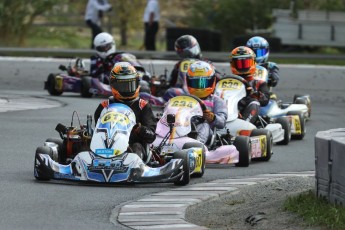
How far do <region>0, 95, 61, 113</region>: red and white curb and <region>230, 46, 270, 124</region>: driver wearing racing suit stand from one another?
4294 mm

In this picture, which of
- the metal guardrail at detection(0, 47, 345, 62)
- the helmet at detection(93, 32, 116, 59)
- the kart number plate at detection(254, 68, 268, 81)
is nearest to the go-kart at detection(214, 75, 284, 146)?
the kart number plate at detection(254, 68, 268, 81)

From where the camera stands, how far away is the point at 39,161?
11.7 m

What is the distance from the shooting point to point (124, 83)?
12375 millimetres

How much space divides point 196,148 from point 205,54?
18.0 meters

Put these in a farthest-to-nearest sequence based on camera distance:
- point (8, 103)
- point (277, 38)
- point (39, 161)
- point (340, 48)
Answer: point (340, 48) < point (277, 38) < point (8, 103) < point (39, 161)

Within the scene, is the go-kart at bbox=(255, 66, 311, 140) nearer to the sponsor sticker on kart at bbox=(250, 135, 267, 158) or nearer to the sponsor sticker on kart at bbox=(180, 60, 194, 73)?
the sponsor sticker on kart at bbox=(180, 60, 194, 73)

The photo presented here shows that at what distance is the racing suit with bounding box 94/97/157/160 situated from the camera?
39.5ft

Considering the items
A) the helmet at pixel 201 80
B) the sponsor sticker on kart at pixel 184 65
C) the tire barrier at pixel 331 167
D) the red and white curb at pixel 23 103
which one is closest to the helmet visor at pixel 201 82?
the helmet at pixel 201 80

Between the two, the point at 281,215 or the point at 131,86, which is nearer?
the point at 281,215

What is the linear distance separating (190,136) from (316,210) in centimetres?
437

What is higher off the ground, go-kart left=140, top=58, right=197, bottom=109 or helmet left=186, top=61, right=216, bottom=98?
helmet left=186, top=61, right=216, bottom=98

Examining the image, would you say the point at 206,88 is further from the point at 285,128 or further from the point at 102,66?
the point at 102,66

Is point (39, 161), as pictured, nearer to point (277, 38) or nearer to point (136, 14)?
point (277, 38)

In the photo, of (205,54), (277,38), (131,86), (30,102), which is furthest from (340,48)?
(131,86)
